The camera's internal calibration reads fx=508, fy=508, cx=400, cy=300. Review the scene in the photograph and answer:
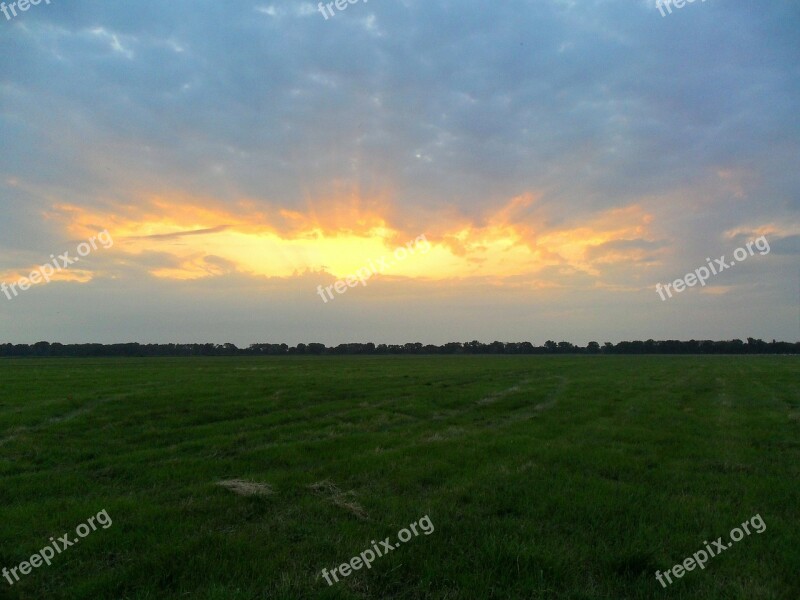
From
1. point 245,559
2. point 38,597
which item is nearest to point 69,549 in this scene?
point 38,597

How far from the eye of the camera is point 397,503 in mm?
7914

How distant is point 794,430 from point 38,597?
18.0 metres

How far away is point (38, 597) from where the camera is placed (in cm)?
512

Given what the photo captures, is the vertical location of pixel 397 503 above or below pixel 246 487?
below

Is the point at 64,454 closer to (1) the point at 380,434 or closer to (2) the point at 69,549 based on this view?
(2) the point at 69,549

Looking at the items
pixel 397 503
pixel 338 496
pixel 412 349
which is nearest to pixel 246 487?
pixel 338 496

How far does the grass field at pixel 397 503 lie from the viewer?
5.52 meters

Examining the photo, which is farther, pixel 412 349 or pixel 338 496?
pixel 412 349

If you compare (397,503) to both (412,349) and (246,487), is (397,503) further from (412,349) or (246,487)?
(412,349)

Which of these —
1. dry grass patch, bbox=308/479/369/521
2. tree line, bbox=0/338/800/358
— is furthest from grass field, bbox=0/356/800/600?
tree line, bbox=0/338/800/358

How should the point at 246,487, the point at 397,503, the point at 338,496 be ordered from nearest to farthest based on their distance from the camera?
the point at 397,503 → the point at 338,496 → the point at 246,487

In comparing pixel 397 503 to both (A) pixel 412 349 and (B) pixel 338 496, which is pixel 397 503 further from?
(A) pixel 412 349

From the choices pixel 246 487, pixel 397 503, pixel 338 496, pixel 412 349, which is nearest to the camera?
pixel 397 503

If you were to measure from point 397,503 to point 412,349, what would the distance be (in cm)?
18631
